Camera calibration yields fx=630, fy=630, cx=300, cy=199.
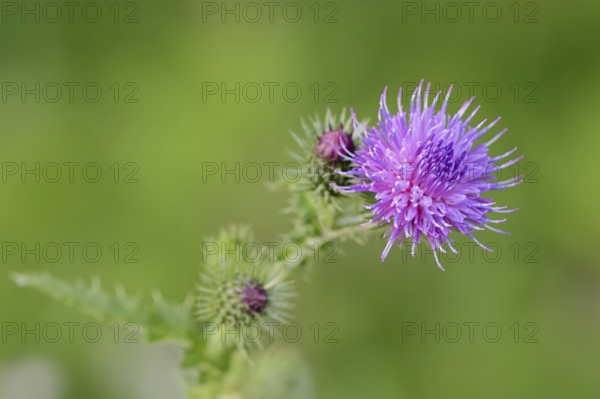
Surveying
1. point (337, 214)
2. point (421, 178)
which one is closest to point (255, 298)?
point (337, 214)

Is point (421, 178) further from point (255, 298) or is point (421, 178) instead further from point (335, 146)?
point (255, 298)

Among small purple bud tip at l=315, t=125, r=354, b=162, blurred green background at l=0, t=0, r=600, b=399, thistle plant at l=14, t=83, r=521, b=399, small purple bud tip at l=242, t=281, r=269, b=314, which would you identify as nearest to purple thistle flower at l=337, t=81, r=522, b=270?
thistle plant at l=14, t=83, r=521, b=399

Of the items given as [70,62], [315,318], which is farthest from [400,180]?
[70,62]

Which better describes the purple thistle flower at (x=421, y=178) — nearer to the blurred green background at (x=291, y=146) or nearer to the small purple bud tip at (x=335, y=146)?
the small purple bud tip at (x=335, y=146)

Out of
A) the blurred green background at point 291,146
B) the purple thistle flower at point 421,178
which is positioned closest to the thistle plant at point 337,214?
the purple thistle flower at point 421,178

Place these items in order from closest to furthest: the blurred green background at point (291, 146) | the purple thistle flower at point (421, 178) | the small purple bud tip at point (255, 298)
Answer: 1. the purple thistle flower at point (421, 178)
2. the small purple bud tip at point (255, 298)
3. the blurred green background at point (291, 146)

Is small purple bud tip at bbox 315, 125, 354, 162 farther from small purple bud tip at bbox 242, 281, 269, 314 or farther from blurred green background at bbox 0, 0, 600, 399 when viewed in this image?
blurred green background at bbox 0, 0, 600, 399

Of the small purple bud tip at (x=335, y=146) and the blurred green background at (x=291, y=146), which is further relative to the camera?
the blurred green background at (x=291, y=146)
